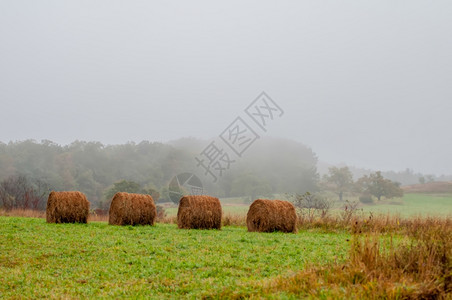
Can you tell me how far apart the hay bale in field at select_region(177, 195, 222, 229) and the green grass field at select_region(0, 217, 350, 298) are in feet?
11.1

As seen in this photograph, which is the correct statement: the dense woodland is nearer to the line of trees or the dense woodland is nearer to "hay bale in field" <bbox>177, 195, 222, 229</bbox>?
the line of trees

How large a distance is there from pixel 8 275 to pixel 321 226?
15290 mm

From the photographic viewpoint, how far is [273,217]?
58.0ft

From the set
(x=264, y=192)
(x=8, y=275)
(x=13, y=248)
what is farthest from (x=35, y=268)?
(x=264, y=192)

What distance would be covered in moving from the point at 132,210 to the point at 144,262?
946cm

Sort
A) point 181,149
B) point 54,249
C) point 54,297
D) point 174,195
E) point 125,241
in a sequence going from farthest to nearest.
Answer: point 181,149, point 174,195, point 125,241, point 54,249, point 54,297

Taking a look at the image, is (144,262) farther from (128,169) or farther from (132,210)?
(128,169)

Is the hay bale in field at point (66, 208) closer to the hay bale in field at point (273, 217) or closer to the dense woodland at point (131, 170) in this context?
the hay bale in field at point (273, 217)

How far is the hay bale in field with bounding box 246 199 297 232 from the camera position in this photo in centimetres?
1770

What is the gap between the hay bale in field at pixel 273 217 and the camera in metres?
17.7

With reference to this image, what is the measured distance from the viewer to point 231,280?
27.0 feet

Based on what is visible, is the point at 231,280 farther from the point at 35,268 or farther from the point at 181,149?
the point at 181,149

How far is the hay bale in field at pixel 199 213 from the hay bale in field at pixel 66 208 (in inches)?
178

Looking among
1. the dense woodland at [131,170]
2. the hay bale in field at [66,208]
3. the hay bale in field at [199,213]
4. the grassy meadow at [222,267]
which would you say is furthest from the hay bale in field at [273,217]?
the dense woodland at [131,170]
